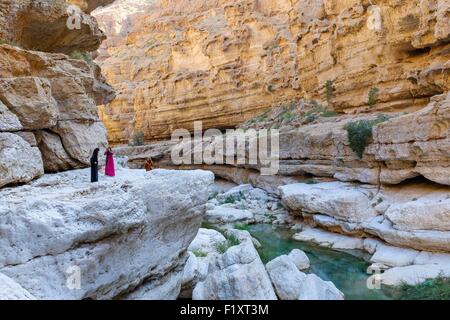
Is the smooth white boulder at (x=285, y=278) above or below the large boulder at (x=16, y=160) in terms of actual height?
below

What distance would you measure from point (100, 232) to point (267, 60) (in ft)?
88.2

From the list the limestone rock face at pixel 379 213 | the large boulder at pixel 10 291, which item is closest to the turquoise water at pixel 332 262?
the limestone rock face at pixel 379 213

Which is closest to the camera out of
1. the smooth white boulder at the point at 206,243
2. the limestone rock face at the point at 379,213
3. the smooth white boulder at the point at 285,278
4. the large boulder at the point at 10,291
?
the large boulder at the point at 10,291

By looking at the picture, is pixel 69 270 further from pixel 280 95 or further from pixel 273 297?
pixel 280 95

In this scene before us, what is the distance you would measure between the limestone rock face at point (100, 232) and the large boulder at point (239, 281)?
0.77 metres

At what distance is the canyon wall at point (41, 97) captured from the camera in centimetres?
654

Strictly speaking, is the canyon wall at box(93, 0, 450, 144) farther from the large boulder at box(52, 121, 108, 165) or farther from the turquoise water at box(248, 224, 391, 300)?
the large boulder at box(52, 121, 108, 165)

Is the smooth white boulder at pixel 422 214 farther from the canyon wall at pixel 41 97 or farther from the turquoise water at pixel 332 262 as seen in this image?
the canyon wall at pixel 41 97

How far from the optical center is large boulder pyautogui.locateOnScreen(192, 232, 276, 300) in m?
6.39

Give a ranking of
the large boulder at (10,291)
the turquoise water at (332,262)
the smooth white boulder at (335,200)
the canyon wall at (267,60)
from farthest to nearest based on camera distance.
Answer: the canyon wall at (267,60)
the smooth white boulder at (335,200)
the turquoise water at (332,262)
the large boulder at (10,291)

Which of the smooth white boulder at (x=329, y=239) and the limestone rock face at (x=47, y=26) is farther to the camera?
the smooth white boulder at (x=329, y=239)

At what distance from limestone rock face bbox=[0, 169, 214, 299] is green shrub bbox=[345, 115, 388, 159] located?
805 centimetres

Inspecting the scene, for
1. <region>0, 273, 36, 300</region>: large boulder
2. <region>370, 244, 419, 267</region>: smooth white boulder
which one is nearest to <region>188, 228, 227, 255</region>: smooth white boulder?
<region>370, 244, 419, 267</region>: smooth white boulder
